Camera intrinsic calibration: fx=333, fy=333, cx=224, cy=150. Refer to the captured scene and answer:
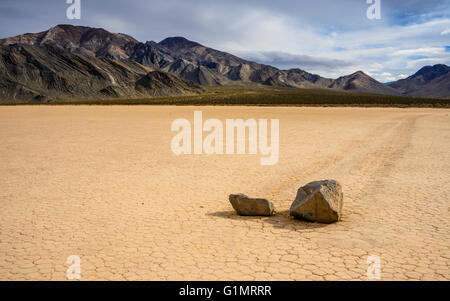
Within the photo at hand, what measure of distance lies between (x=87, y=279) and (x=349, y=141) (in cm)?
1609

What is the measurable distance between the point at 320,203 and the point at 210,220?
2.13m

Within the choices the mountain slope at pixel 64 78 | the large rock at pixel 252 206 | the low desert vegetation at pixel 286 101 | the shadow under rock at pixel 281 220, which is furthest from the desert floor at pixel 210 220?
the mountain slope at pixel 64 78

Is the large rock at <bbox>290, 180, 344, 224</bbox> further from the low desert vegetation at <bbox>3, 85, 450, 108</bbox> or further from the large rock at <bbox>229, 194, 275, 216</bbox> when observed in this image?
the low desert vegetation at <bbox>3, 85, 450, 108</bbox>

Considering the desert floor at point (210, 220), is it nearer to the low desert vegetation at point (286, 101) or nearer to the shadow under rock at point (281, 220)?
the shadow under rock at point (281, 220)

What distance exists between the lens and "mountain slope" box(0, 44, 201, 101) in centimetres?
11146

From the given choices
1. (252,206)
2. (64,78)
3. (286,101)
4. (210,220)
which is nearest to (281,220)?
(252,206)

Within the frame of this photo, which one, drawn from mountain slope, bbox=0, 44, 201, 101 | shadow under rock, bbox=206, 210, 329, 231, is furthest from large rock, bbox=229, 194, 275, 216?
mountain slope, bbox=0, 44, 201, 101

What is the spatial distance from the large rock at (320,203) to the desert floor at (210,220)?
186 millimetres

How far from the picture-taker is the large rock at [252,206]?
6.68 metres

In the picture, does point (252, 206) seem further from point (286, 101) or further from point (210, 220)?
point (286, 101)
